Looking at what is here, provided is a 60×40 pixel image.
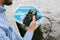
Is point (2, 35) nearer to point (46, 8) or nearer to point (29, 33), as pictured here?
point (29, 33)

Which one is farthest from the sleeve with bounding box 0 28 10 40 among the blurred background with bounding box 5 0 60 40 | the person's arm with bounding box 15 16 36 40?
the blurred background with bounding box 5 0 60 40

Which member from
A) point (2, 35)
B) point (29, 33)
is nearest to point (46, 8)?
point (29, 33)

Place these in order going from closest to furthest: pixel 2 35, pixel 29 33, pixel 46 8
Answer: pixel 2 35 < pixel 29 33 < pixel 46 8

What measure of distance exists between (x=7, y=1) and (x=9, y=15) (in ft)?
5.97

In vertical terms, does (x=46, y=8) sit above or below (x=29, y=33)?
below

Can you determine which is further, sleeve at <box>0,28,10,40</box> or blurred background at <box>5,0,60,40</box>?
blurred background at <box>5,0,60,40</box>

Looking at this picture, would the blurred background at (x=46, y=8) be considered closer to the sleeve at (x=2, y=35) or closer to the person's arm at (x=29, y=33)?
the person's arm at (x=29, y=33)

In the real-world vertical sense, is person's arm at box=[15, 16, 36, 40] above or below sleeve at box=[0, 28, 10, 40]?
below

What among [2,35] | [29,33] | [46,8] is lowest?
[46,8]

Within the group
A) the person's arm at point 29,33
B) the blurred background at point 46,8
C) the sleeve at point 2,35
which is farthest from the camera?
the blurred background at point 46,8

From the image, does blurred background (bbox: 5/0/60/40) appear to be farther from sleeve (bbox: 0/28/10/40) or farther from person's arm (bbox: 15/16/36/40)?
sleeve (bbox: 0/28/10/40)

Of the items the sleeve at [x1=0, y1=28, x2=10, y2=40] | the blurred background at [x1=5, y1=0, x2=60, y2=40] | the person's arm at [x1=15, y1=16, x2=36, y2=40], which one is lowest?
the blurred background at [x1=5, y1=0, x2=60, y2=40]

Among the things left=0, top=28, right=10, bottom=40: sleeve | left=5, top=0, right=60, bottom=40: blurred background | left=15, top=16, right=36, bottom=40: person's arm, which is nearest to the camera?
left=0, top=28, right=10, bottom=40: sleeve

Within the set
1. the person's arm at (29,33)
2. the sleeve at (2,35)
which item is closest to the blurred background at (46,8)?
the person's arm at (29,33)
